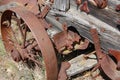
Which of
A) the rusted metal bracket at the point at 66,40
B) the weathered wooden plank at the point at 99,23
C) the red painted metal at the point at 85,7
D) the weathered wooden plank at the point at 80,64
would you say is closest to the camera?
the weathered wooden plank at the point at 99,23

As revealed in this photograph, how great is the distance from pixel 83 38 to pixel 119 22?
2.66 feet

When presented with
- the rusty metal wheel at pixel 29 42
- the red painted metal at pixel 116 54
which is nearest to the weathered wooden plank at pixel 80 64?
the rusty metal wheel at pixel 29 42

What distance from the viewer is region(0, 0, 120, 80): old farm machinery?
338 centimetres

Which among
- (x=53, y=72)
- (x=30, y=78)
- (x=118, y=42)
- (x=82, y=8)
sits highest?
(x=82, y=8)

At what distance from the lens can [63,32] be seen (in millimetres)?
3775

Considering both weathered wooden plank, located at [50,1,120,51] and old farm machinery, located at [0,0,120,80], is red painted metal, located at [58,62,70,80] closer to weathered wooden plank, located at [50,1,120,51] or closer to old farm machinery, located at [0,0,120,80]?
old farm machinery, located at [0,0,120,80]

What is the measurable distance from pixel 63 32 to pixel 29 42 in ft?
1.59

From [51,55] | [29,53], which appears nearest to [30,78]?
[29,53]

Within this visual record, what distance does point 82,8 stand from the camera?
362 cm

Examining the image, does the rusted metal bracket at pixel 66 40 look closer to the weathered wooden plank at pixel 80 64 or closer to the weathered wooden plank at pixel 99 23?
the weathered wooden plank at pixel 99 23

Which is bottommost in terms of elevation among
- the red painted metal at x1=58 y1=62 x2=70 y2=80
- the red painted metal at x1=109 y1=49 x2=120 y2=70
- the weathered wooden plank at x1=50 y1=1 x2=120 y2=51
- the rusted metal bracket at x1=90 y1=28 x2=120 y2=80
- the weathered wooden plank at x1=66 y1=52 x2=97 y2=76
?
the weathered wooden plank at x1=66 y1=52 x2=97 y2=76

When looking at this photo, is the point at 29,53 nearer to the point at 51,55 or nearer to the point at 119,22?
the point at 51,55

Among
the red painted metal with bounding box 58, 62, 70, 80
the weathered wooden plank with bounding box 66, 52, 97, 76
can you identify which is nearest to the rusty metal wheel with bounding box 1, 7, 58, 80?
the red painted metal with bounding box 58, 62, 70, 80

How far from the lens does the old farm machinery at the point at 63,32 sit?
133 inches
